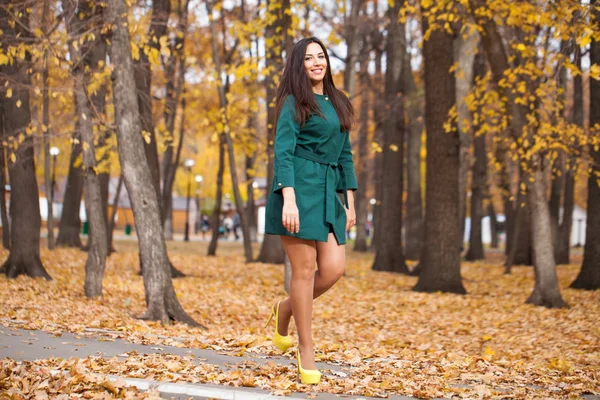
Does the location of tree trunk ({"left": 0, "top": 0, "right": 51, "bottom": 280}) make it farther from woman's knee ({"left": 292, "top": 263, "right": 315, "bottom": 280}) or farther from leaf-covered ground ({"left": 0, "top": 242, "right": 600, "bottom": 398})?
woman's knee ({"left": 292, "top": 263, "right": 315, "bottom": 280})

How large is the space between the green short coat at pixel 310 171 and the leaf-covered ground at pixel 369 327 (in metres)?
1.09

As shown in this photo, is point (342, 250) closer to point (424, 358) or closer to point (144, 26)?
point (424, 358)

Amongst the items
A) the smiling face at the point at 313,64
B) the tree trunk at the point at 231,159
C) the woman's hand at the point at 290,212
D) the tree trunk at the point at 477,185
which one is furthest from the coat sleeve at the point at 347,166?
the tree trunk at the point at 477,185

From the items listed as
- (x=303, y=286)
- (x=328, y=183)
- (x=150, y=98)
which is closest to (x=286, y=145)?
(x=328, y=183)

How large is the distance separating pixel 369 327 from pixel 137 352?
563cm

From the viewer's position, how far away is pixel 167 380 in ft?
16.1

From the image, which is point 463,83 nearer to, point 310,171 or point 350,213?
point 350,213

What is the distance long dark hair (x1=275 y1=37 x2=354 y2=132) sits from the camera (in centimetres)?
495

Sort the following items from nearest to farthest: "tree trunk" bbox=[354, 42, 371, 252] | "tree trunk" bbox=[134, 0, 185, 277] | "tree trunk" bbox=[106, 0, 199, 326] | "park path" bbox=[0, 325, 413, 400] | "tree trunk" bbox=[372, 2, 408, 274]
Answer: "park path" bbox=[0, 325, 413, 400] → "tree trunk" bbox=[106, 0, 199, 326] → "tree trunk" bbox=[134, 0, 185, 277] → "tree trunk" bbox=[372, 2, 408, 274] → "tree trunk" bbox=[354, 42, 371, 252]

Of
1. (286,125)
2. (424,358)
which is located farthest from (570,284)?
(286,125)

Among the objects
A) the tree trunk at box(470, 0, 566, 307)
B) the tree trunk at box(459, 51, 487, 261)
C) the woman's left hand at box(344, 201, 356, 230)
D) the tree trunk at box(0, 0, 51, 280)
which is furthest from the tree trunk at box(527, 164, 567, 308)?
the tree trunk at box(459, 51, 487, 261)

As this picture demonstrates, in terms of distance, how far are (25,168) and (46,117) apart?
5.74 metres

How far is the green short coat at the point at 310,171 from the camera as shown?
→ 4844 mm

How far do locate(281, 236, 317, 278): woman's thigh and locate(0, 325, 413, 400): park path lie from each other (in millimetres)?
837
